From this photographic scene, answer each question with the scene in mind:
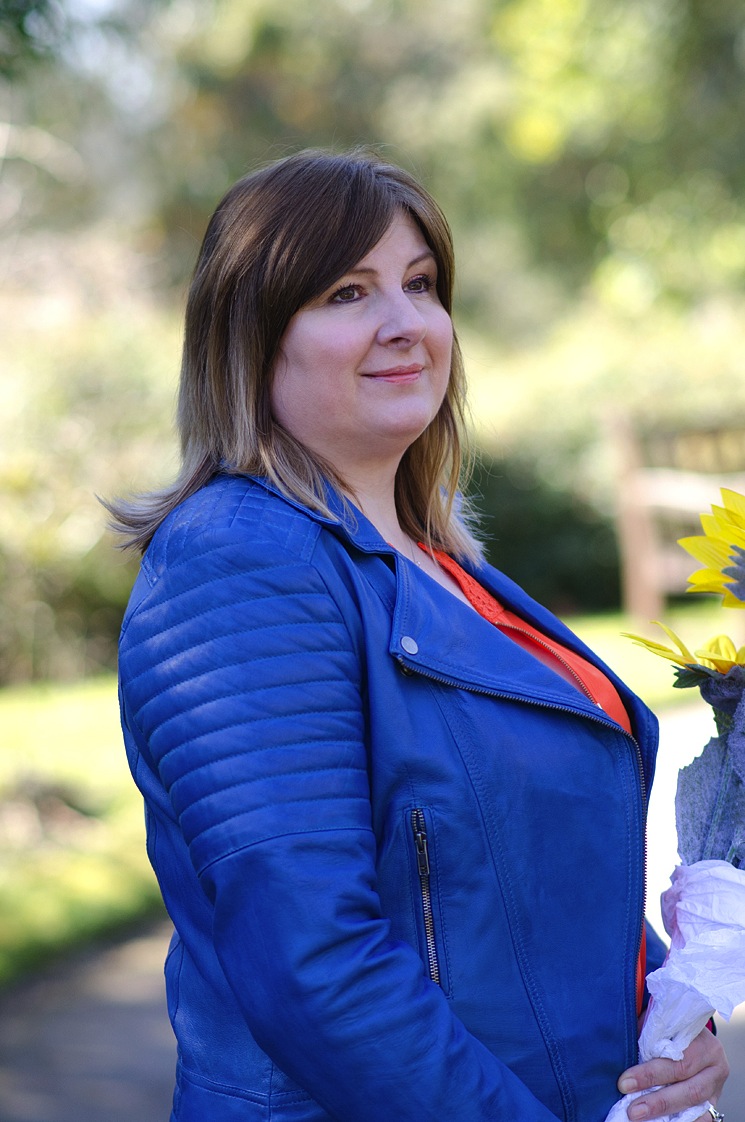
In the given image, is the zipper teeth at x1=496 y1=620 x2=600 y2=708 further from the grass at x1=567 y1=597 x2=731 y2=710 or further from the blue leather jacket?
the grass at x1=567 y1=597 x2=731 y2=710

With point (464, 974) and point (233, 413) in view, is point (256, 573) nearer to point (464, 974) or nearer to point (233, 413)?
point (233, 413)

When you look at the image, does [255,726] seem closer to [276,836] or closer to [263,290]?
[276,836]

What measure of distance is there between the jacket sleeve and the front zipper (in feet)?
0.22

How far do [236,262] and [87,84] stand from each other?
12304 millimetres

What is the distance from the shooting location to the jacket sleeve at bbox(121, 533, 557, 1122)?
121 centimetres

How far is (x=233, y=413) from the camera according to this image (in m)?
1.62

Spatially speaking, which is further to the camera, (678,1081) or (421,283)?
(421,283)

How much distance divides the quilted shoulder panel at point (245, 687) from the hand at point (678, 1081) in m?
0.53

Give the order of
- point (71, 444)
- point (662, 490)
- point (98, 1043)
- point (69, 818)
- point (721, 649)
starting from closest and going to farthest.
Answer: point (721, 649) < point (98, 1043) < point (69, 818) < point (71, 444) < point (662, 490)

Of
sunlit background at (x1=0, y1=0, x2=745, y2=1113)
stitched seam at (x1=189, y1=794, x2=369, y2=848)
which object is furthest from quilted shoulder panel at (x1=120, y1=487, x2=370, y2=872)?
sunlit background at (x1=0, y1=0, x2=745, y2=1113)

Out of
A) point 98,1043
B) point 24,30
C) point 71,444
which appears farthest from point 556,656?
point 71,444

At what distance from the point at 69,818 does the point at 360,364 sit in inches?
191

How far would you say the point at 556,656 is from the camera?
5.62 ft

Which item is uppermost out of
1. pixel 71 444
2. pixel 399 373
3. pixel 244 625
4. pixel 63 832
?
pixel 71 444
